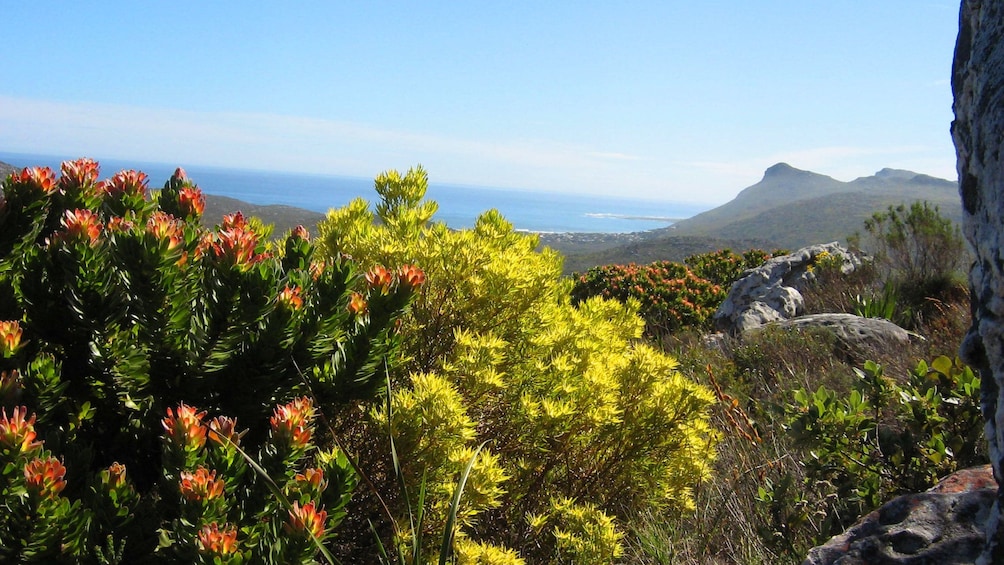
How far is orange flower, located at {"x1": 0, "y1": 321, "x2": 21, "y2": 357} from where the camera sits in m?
2.02

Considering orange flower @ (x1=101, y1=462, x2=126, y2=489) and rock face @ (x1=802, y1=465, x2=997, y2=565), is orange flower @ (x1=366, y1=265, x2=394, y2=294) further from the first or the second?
rock face @ (x1=802, y1=465, x2=997, y2=565)

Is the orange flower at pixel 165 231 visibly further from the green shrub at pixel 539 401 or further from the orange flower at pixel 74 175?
the orange flower at pixel 74 175

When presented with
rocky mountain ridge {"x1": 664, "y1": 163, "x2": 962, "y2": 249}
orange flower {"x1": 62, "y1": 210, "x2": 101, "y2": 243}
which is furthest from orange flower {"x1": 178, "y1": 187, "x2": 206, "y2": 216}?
rocky mountain ridge {"x1": 664, "y1": 163, "x2": 962, "y2": 249}

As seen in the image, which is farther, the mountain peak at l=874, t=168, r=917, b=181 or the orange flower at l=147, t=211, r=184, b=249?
the mountain peak at l=874, t=168, r=917, b=181

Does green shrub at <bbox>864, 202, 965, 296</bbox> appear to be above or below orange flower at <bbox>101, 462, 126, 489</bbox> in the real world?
above

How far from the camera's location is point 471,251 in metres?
3.07

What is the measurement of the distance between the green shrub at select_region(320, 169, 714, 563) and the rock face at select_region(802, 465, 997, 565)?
0.81 metres

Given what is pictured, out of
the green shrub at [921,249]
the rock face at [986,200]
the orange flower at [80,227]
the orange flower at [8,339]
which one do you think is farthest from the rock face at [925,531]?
the green shrub at [921,249]

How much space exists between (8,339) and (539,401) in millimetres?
1929

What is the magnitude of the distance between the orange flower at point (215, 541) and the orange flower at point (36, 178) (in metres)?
1.70

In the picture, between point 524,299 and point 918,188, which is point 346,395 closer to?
point 524,299

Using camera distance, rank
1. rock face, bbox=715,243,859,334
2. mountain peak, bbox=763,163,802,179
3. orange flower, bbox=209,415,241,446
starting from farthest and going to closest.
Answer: mountain peak, bbox=763,163,802,179, rock face, bbox=715,243,859,334, orange flower, bbox=209,415,241,446

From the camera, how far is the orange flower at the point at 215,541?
1.67 meters

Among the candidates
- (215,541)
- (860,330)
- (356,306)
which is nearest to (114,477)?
(215,541)
